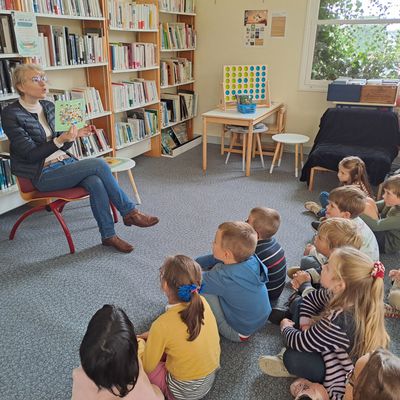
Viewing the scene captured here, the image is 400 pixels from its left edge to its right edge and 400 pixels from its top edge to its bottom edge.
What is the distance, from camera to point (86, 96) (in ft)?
11.0

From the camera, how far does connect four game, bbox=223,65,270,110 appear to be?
442 centimetres

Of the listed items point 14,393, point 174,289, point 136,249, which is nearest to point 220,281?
point 174,289

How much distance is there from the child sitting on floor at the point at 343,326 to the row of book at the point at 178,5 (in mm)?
3748

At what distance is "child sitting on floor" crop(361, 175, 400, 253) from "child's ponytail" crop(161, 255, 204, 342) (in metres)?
1.48

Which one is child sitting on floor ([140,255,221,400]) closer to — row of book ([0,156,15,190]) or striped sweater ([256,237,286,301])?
striped sweater ([256,237,286,301])

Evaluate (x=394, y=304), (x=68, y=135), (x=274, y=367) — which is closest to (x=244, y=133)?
(x=68, y=135)

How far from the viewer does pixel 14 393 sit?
58.9 inches

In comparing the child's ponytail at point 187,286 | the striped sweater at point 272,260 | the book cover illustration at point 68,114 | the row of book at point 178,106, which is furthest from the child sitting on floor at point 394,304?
the row of book at point 178,106

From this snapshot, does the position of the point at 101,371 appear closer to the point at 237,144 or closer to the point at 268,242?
the point at 268,242

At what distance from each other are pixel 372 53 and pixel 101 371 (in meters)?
4.51

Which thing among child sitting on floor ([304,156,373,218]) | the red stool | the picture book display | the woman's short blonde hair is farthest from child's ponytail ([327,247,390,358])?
the picture book display

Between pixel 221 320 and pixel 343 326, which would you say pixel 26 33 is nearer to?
pixel 221 320

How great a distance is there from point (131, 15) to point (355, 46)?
2556 mm

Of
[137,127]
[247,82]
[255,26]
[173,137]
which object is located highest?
[255,26]
